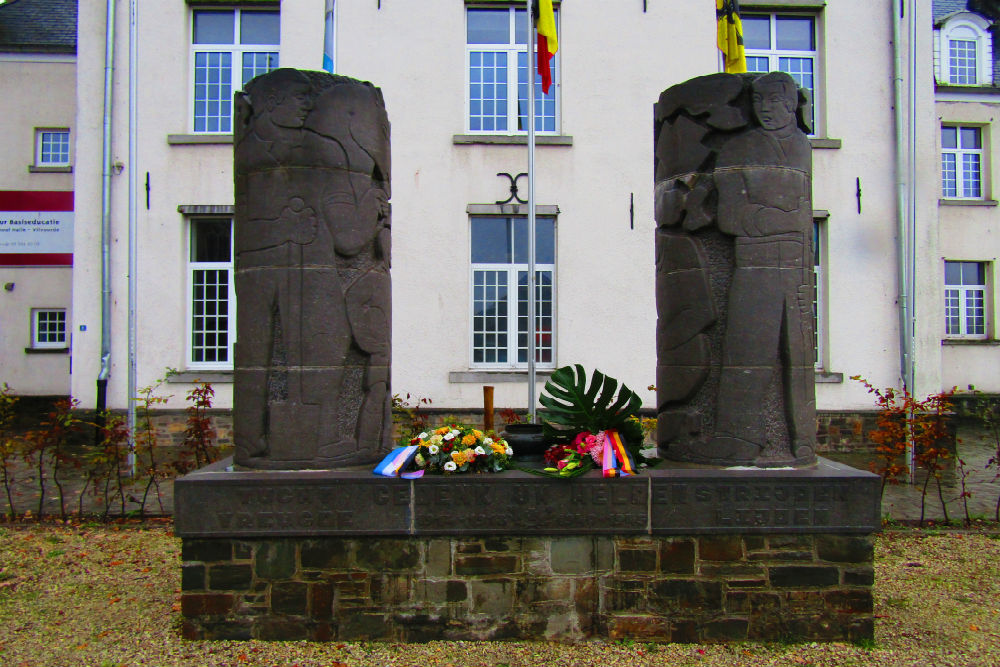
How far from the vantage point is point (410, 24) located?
10836mm

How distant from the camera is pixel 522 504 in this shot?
4289 millimetres

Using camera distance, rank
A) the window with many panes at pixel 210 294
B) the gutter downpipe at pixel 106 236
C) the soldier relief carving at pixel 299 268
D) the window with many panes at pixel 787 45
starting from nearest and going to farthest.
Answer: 1. the soldier relief carving at pixel 299 268
2. the gutter downpipe at pixel 106 236
3. the window with many panes at pixel 210 294
4. the window with many panes at pixel 787 45

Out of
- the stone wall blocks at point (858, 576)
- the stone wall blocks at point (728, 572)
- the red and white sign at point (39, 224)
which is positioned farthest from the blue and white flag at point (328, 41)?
the red and white sign at point (39, 224)

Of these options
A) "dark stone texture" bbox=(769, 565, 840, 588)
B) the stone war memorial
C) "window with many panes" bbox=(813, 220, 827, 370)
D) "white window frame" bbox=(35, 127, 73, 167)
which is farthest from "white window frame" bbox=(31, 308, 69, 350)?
"dark stone texture" bbox=(769, 565, 840, 588)

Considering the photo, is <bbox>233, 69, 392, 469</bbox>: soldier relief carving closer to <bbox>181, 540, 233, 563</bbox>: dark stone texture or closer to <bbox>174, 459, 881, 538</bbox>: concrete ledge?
<bbox>174, 459, 881, 538</bbox>: concrete ledge

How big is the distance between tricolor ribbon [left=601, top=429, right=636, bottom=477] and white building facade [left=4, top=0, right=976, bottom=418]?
19.9ft

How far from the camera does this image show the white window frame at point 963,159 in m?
17.1

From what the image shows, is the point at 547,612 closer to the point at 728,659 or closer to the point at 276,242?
the point at 728,659

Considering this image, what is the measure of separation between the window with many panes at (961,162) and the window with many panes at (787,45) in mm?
7871

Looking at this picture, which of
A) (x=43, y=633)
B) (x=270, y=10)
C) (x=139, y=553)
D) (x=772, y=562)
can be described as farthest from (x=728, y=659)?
(x=270, y=10)

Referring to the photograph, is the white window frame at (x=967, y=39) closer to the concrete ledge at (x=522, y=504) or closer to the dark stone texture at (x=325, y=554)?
the concrete ledge at (x=522, y=504)

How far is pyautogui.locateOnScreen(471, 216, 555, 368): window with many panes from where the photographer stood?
35.7ft

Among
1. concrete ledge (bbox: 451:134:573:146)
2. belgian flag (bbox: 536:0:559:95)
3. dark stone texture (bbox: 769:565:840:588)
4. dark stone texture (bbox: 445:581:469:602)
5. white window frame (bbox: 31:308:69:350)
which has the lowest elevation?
dark stone texture (bbox: 445:581:469:602)

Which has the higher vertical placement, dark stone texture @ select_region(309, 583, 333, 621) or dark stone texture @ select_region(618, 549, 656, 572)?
dark stone texture @ select_region(618, 549, 656, 572)
